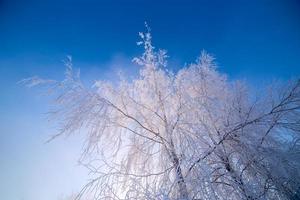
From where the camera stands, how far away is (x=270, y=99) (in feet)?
18.6

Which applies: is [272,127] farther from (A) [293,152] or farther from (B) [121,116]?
(B) [121,116]

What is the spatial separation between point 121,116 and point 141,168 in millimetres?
1070

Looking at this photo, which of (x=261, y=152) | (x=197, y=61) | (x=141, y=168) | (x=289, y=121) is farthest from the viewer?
(x=197, y=61)

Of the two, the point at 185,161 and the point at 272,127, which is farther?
the point at 272,127

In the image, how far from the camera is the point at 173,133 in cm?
474

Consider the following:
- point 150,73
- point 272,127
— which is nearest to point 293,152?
point 272,127

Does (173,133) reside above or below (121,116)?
below

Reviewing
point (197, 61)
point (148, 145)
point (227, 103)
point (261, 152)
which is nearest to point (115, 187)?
point (148, 145)

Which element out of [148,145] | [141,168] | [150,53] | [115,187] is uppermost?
[150,53]

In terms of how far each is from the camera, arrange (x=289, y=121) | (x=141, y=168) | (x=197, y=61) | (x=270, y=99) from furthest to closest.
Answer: (x=197, y=61)
(x=270, y=99)
(x=289, y=121)
(x=141, y=168)

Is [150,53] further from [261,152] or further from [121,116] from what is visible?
[261,152]

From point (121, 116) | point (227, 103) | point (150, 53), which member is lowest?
point (121, 116)

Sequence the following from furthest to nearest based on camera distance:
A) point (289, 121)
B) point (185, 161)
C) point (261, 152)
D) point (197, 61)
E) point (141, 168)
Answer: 1. point (197, 61)
2. point (289, 121)
3. point (261, 152)
4. point (141, 168)
5. point (185, 161)

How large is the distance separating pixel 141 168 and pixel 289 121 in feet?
10.7
